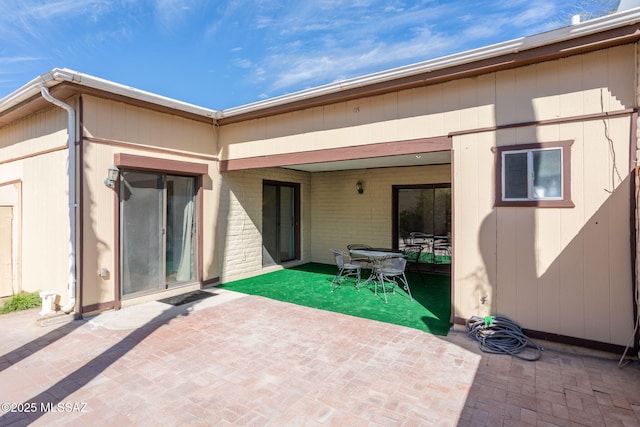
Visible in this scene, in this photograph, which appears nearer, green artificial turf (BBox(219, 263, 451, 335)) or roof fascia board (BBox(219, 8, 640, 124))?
roof fascia board (BBox(219, 8, 640, 124))

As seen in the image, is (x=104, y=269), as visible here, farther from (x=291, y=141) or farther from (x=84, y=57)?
(x=84, y=57)

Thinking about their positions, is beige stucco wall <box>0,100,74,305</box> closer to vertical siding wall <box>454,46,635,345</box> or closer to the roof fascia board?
the roof fascia board

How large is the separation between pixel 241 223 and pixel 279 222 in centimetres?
152

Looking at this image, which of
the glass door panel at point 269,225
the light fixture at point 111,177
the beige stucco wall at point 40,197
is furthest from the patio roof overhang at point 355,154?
the beige stucco wall at point 40,197

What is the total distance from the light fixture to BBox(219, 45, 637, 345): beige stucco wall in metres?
3.82

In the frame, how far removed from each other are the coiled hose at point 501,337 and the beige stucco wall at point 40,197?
5.69m

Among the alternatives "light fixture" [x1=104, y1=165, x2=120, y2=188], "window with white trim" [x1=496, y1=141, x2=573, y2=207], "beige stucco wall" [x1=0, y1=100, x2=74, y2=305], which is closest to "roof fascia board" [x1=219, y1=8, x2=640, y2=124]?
"window with white trim" [x1=496, y1=141, x2=573, y2=207]

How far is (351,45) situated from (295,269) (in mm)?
6774

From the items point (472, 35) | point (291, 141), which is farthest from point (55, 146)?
point (472, 35)

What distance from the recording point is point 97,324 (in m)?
4.47

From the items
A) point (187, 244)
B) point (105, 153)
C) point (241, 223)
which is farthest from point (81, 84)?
point (241, 223)

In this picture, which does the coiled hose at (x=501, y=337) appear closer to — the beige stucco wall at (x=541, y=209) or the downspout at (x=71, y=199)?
the beige stucco wall at (x=541, y=209)

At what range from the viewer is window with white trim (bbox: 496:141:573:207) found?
364cm

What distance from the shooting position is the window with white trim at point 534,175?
3.64 m
